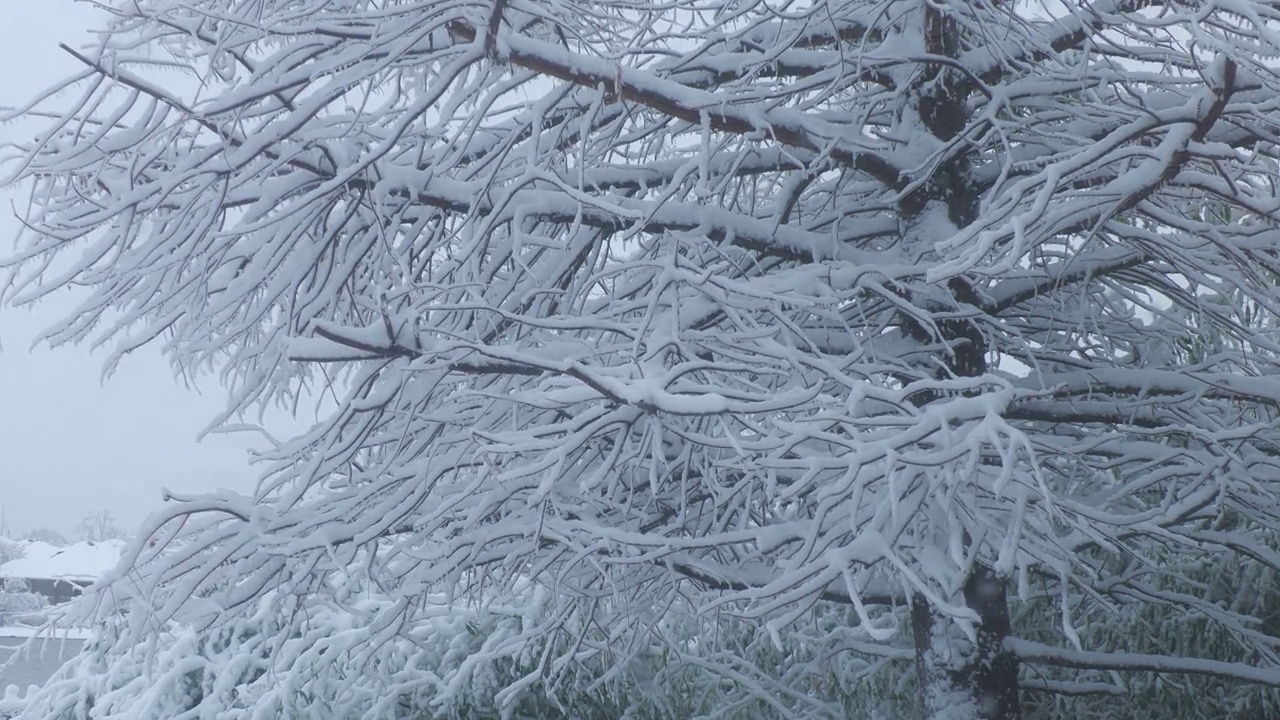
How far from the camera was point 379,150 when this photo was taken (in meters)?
3.60

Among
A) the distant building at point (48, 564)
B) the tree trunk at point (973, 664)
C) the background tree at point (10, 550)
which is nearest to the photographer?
the tree trunk at point (973, 664)

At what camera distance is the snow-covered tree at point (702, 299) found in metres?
3.31

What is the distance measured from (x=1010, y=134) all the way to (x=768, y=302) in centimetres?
145

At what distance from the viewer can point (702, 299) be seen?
4.05 meters

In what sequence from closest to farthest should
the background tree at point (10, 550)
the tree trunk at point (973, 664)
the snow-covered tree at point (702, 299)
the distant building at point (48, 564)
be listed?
the snow-covered tree at point (702, 299) → the tree trunk at point (973, 664) → the distant building at point (48, 564) → the background tree at point (10, 550)

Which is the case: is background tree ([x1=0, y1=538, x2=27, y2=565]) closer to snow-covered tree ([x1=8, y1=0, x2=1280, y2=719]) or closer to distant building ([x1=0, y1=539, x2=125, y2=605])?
distant building ([x1=0, y1=539, x2=125, y2=605])

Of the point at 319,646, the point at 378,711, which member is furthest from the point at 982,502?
the point at 319,646

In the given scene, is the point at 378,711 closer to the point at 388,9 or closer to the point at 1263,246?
the point at 388,9

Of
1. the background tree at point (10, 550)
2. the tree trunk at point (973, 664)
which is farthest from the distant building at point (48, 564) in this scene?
the tree trunk at point (973, 664)

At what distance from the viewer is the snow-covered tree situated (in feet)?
10.9

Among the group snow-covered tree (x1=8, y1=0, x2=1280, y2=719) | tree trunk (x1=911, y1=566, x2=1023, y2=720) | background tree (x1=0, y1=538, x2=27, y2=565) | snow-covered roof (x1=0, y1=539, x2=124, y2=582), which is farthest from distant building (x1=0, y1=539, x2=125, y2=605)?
tree trunk (x1=911, y1=566, x2=1023, y2=720)

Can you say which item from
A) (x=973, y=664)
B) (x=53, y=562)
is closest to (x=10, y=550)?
(x=53, y=562)

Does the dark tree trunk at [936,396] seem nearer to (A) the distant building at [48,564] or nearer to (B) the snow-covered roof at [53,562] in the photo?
(A) the distant building at [48,564]

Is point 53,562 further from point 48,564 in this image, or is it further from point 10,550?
point 10,550
